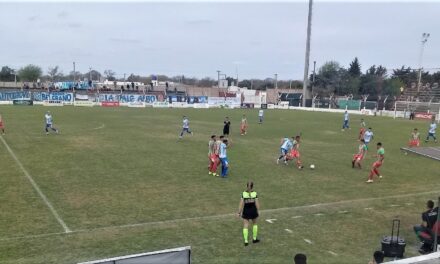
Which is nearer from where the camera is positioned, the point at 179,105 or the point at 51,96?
the point at 51,96

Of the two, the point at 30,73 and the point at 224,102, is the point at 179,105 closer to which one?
the point at 224,102

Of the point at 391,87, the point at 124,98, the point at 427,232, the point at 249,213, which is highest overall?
the point at 391,87

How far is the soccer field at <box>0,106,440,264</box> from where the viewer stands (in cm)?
1128

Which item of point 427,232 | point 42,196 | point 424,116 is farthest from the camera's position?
point 424,116

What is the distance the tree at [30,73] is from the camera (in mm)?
126625

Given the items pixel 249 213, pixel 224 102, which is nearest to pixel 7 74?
pixel 224 102

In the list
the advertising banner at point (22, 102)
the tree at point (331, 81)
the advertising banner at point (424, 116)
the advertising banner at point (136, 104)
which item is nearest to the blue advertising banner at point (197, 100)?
the advertising banner at point (136, 104)

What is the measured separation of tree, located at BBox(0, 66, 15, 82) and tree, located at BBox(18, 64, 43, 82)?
2.64 metres

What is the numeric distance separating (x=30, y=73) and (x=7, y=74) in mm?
6120

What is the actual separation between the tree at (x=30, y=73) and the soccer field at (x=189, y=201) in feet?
351

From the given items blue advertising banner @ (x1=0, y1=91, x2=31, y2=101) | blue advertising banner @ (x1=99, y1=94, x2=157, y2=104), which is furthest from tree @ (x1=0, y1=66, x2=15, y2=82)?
blue advertising banner @ (x1=99, y1=94, x2=157, y2=104)

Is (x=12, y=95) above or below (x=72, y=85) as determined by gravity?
below

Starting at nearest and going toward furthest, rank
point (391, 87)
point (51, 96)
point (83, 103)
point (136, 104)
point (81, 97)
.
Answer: point (83, 103)
point (51, 96)
point (136, 104)
point (81, 97)
point (391, 87)

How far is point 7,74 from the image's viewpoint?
410 ft
